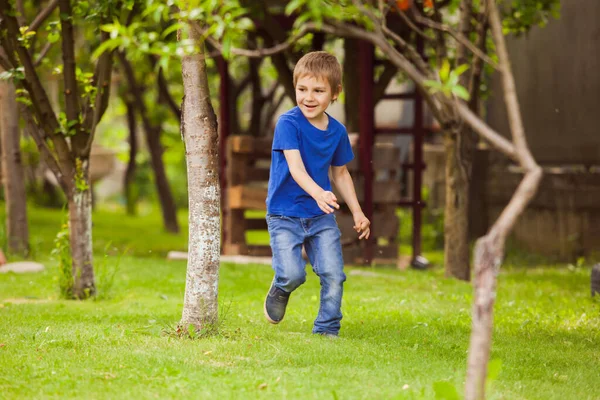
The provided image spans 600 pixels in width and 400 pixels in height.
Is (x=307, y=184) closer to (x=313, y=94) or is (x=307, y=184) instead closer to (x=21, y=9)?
(x=313, y=94)

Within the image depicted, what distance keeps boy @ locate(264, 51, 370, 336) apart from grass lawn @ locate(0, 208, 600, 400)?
0.32 meters

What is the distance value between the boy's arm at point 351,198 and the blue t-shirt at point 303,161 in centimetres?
17

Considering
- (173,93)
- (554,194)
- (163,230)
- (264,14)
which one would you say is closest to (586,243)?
(554,194)

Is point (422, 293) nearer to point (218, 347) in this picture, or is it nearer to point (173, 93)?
point (218, 347)

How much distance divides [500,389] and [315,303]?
313 cm

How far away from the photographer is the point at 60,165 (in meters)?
7.30

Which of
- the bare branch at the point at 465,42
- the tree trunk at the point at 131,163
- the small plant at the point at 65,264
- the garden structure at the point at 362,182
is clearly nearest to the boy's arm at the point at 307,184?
the bare branch at the point at 465,42

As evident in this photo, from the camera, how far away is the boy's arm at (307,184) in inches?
195

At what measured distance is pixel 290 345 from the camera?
5125mm

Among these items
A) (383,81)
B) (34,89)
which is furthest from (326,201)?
(383,81)

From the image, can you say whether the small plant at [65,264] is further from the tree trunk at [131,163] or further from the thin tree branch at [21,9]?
the tree trunk at [131,163]


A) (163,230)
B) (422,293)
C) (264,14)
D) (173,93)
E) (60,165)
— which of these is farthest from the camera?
(173,93)

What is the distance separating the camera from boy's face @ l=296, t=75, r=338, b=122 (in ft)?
17.6

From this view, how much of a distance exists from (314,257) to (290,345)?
649 mm
